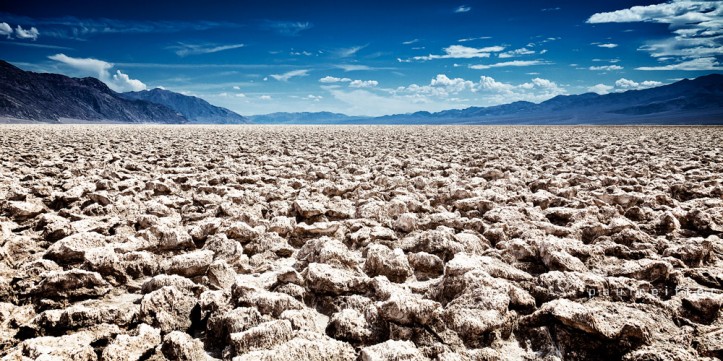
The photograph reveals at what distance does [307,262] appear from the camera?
2.39 meters

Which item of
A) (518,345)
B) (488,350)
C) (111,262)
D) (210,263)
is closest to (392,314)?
(488,350)

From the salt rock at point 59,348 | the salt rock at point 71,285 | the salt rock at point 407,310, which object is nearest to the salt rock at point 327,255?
the salt rock at point 407,310

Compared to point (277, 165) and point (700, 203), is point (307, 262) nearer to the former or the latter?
point (700, 203)

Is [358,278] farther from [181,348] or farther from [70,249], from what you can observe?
[70,249]

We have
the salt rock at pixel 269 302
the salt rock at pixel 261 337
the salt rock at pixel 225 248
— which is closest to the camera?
the salt rock at pixel 261 337

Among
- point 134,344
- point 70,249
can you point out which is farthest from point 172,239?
point 134,344

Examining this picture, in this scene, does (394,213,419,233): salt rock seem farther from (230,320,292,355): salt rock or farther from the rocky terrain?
(230,320,292,355): salt rock

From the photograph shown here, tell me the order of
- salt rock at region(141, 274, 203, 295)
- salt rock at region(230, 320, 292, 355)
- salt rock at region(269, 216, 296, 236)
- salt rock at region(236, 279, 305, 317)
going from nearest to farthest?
salt rock at region(230, 320, 292, 355) < salt rock at region(236, 279, 305, 317) < salt rock at region(141, 274, 203, 295) < salt rock at region(269, 216, 296, 236)

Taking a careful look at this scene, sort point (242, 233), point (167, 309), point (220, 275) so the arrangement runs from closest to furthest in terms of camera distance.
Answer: point (167, 309), point (220, 275), point (242, 233)

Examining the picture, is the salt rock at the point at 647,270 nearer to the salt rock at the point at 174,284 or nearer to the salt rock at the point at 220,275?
the salt rock at the point at 220,275

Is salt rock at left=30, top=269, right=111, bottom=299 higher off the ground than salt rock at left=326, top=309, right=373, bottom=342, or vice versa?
salt rock at left=30, top=269, right=111, bottom=299

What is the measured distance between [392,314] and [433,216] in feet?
5.36

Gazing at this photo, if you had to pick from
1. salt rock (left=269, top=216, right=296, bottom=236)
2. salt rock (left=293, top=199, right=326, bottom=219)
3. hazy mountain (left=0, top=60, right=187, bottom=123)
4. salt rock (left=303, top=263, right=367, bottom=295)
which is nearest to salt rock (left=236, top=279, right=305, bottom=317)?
salt rock (left=303, top=263, right=367, bottom=295)

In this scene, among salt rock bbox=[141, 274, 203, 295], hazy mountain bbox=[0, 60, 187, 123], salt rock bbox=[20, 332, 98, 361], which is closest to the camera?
salt rock bbox=[20, 332, 98, 361]
